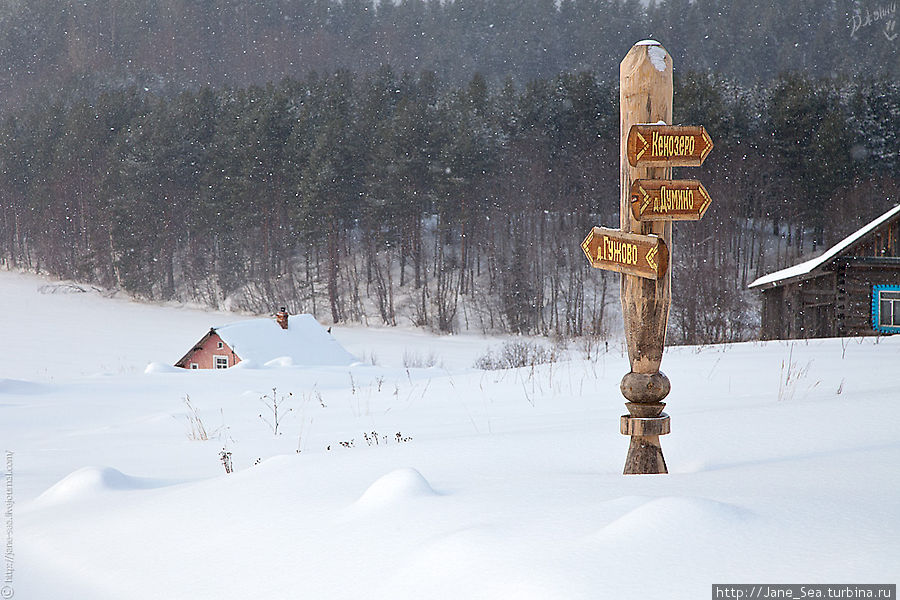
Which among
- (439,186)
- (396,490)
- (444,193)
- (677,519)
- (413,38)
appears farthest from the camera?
(413,38)

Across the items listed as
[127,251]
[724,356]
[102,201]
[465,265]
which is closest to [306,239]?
[465,265]

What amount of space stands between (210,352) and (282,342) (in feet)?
9.50

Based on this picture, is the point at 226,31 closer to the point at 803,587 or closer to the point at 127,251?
the point at 127,251

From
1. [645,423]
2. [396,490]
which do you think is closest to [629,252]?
[645,423]

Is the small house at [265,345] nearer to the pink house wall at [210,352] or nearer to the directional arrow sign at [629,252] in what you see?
the pink house wall at [210,352]

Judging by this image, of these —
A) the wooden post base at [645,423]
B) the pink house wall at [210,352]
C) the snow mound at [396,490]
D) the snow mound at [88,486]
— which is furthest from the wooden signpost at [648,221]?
the pink house wall at [210,352]

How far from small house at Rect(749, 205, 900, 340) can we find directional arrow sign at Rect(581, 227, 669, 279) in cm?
1950

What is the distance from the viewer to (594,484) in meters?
3.61

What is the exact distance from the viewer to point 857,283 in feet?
72.9

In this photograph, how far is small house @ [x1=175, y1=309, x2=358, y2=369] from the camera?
26.0 metres

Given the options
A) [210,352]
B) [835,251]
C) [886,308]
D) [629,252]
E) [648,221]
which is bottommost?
[210,352]

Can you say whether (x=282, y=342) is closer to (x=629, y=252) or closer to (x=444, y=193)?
(x=444, y=193)

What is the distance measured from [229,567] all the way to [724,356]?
8.75 meters

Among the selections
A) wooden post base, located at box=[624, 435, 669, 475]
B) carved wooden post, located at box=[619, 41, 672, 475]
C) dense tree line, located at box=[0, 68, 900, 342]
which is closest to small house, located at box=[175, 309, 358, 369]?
dense tree line, located at box=[0, 68, 900, 342]
